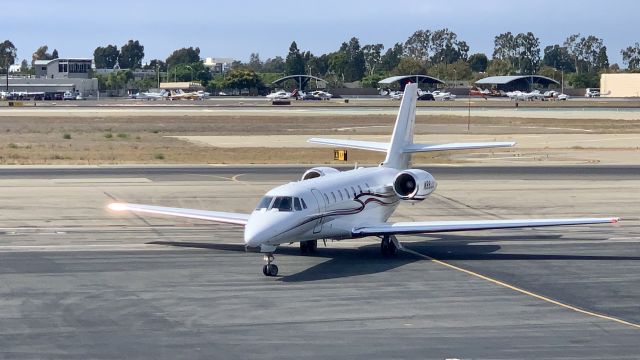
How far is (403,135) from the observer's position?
38062 millimetres

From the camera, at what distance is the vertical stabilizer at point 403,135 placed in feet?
123

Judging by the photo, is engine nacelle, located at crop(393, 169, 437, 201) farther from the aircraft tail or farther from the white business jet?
the aircraft tail

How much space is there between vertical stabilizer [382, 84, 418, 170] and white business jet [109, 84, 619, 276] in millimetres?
37

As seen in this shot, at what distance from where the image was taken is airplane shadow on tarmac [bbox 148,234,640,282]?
96.5 feet

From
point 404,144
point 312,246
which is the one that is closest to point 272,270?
point 312,246

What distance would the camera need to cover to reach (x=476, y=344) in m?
20.8

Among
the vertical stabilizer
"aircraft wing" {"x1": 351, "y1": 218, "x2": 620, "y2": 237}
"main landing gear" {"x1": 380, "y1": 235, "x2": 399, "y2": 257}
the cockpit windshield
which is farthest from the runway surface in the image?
the vertical stabilizer

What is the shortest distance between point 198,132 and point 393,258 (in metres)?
65.9

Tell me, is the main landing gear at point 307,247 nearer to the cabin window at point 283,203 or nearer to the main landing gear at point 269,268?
the cabin window at point 283,203

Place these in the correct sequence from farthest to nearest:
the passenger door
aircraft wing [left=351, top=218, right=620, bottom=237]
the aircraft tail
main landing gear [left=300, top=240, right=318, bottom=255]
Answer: the aircraft tail < main landing gear [left=300, top=240, right=318, bottom=255] < aircraft wing [left=351, top=218, right=620, bottom=237] < the passenger door

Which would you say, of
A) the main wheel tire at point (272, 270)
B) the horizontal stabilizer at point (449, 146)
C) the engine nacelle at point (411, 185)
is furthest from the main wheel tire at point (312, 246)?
the horizontal stabilizer at point (449, 146)

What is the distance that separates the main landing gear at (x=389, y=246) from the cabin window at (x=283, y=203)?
14.3 ft

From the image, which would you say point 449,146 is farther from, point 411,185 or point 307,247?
point 307,247

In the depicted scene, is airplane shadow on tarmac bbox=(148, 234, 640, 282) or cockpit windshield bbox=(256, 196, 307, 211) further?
airplane shadow on tarmac bbox=(148, 234, 640, 282)
